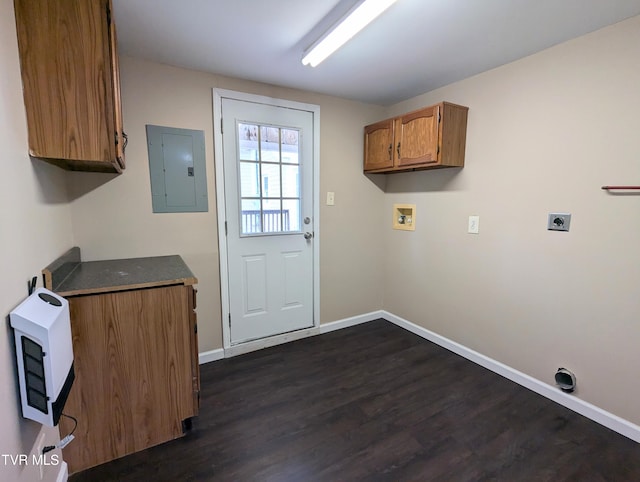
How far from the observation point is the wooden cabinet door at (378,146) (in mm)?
2781

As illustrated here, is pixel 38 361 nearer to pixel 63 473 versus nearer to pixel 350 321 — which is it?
pixel 63 473

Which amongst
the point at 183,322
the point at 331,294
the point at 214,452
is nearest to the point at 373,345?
the point at 331,294

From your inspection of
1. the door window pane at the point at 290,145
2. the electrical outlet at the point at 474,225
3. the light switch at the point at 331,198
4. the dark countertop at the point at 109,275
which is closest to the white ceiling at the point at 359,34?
the door window pane at the point at 290,145

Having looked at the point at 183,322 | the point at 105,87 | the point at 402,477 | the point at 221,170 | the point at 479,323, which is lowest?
the point at 402,477

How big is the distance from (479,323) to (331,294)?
1.36m

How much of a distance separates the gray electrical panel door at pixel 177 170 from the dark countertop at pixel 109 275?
49 centimetres

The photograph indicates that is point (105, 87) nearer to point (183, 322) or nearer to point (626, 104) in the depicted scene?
point (183, 322)

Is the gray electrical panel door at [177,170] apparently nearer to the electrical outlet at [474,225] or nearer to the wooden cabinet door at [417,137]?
the wooden cabinet door at [417,137]

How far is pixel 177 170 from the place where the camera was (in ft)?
7.54

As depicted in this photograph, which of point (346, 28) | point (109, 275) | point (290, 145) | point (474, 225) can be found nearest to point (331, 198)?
point (290, 145)

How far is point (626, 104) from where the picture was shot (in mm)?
1674

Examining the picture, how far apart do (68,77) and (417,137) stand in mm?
2229

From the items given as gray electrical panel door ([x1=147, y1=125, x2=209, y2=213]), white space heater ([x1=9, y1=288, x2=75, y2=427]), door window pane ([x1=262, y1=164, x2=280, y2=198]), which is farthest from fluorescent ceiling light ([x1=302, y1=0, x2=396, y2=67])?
white space heater ([x1=9, y1=288, x2=75, y2=427])

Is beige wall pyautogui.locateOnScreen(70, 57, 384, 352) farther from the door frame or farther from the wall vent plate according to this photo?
the wall vent plate
